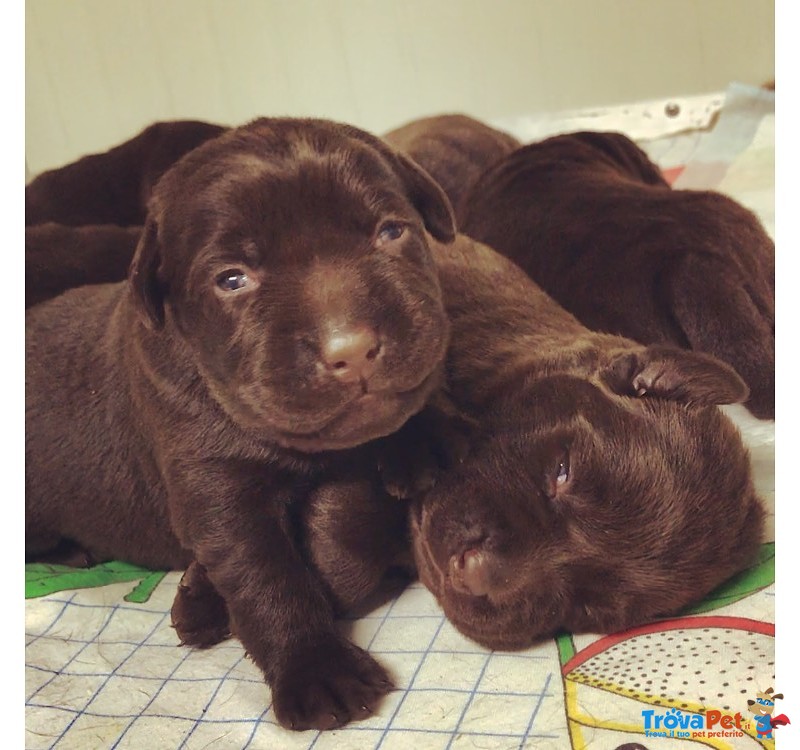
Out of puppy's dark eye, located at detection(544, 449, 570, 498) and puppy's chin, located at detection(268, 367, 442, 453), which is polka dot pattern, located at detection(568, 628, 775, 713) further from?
puppy's chin, located at detection(268, 367, 442, 453)

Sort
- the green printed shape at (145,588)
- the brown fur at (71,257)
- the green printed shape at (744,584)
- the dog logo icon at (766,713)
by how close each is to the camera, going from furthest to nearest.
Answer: the brown fur at (71,257)
the green printed shape at (145,588)
the green printed shape at (744,584)
the dog logo icon at (766,713)

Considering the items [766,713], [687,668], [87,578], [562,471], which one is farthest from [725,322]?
[87,578]

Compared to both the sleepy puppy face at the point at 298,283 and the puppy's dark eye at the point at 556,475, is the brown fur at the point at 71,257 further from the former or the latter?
the puppy's dark eye at the point at 556,475

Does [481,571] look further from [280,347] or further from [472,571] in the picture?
[280,347]

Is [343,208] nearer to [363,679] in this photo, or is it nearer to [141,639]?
[363,679]

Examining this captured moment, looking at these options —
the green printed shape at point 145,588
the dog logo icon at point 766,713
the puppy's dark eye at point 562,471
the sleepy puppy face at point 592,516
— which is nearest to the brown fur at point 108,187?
the green printed shape at point 145,588

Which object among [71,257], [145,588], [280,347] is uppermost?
[280,347]
